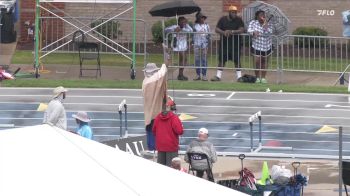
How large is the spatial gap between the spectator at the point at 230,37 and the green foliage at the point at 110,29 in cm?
444

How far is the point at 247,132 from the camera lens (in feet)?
65.5

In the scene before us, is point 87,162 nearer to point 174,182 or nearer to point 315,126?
point 174,182

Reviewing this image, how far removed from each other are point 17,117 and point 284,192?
27.4 ft

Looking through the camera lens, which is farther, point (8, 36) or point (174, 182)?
point (8, 36)

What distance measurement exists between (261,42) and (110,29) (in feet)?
22.6

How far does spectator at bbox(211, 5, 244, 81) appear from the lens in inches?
1009

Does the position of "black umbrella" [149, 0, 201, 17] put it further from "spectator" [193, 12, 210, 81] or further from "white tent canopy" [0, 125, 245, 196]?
"white tent canopy" [0, 125, 245, 196]

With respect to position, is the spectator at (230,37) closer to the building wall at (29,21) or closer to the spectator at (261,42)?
the spectator at (261,42)

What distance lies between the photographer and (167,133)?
52.2ft

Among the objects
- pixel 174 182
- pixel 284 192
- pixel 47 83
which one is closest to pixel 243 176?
pixel 284 192

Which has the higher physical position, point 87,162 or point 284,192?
point 87,162

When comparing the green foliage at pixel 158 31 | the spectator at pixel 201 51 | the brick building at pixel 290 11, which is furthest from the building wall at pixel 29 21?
the spectator at pixel 201 51

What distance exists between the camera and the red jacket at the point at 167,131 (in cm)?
1582

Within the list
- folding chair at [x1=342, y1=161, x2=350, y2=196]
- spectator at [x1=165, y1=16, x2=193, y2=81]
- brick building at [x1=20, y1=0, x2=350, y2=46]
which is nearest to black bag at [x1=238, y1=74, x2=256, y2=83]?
spectator at [x1=165, y1=16, x2=193, y2=81]
